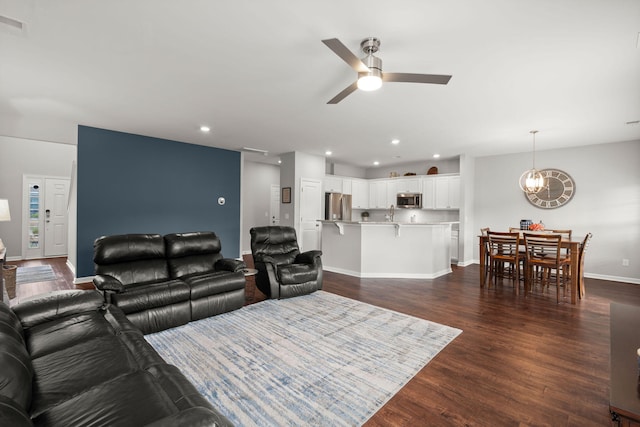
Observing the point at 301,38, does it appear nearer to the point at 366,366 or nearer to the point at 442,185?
the point at 366,366

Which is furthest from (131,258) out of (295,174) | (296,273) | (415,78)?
(295,174)

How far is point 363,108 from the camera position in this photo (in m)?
4.03

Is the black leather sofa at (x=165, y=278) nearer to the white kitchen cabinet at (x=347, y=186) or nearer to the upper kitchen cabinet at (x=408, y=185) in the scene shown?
the white kitchen cabinet at (x=347, y=186)

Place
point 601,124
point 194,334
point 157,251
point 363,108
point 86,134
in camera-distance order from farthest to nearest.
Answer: point 86,134
point 601,124
point 363,108
point 157,251
point 194,334

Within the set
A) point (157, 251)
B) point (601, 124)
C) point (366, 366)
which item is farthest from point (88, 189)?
point (601, 124)

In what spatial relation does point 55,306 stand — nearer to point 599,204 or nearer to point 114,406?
point 114,406

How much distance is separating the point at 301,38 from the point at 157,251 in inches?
119

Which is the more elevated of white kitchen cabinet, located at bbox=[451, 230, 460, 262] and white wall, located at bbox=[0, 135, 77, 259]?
white wall, located at bbox=[0, 135, 77, 259]

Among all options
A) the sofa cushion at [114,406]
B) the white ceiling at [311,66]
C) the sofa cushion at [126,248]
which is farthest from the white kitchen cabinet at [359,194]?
the sofa cushion at [114,406]

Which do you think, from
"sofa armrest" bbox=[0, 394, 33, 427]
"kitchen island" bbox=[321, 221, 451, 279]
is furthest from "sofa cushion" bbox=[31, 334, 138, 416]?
"kitchen island" bbox=[321, 221, 451, 279]

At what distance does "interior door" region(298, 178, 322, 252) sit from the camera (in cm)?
713

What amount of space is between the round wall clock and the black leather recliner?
5269mm

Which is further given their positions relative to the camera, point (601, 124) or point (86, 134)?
point (86, 134)

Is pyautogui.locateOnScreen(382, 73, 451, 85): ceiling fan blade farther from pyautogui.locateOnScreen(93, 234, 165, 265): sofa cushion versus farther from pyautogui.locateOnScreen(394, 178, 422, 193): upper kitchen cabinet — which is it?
pyautogui.locateOnScreen(394, 178, 422, 193): upper kitchen cabinet
